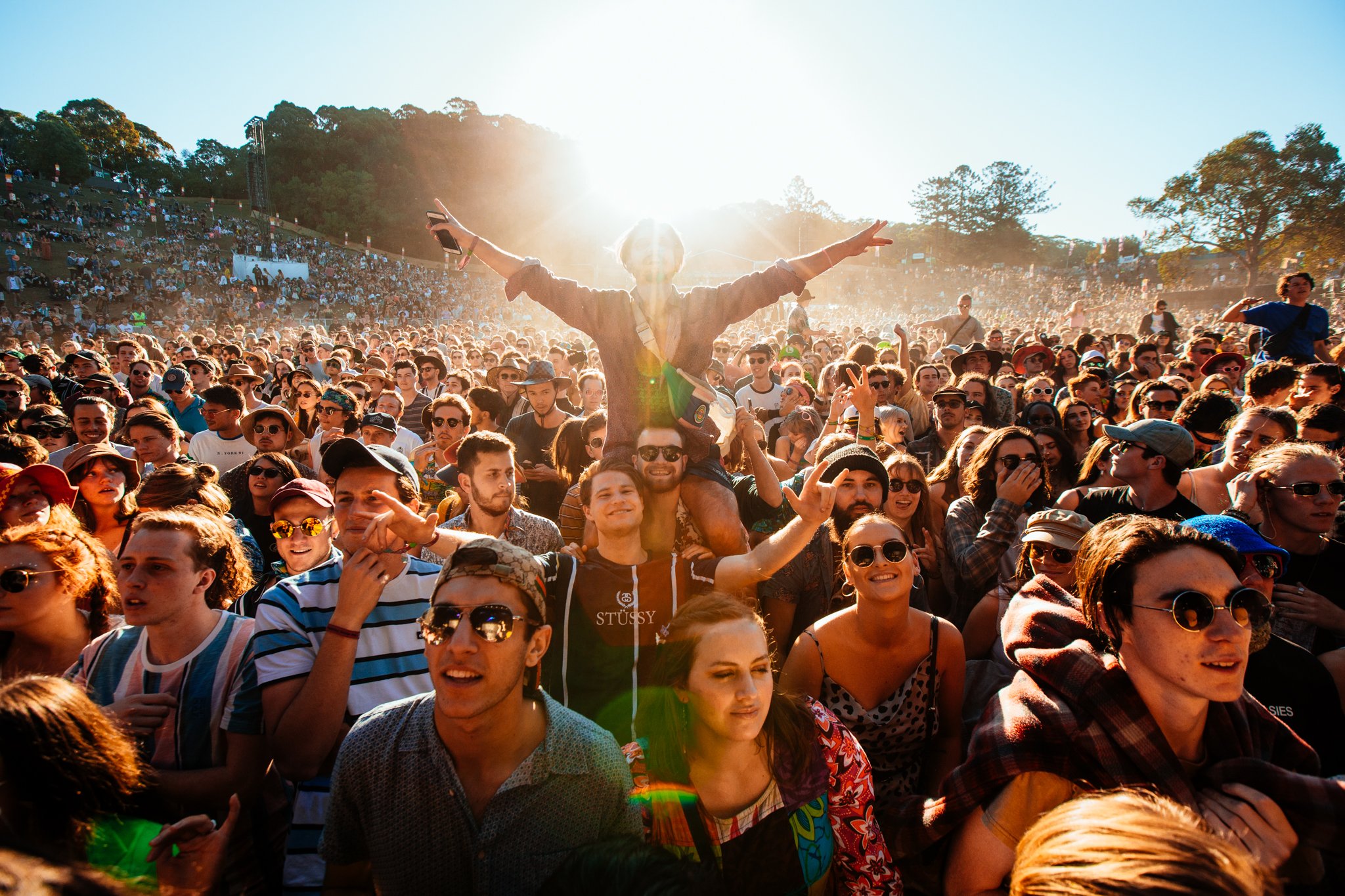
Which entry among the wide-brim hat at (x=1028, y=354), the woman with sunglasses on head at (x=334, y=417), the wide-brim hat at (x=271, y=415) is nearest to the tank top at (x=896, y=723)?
the wide-brim hat at (x=271, y=415)

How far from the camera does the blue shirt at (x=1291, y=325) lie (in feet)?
23.1

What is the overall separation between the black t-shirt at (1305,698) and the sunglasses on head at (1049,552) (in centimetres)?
65

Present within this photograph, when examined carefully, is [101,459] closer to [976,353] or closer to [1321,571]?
[1321,571]

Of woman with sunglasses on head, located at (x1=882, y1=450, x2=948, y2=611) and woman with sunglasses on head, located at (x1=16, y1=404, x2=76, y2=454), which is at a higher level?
woman with sunglasses on head, located at (x1=16, y1=404, x2=76, y2=454)

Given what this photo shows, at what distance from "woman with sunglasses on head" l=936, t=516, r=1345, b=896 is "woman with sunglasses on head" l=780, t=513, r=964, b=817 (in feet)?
2.14

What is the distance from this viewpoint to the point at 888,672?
8.14 ft

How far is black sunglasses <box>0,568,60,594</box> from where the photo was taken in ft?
7.10

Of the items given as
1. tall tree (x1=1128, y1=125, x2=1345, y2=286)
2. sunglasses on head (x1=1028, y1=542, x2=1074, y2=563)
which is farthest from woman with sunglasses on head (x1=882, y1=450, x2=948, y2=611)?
tall tree (x1=1128, y1=125, x2=1345, y2=286)

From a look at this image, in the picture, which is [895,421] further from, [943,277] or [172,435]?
[943,277]

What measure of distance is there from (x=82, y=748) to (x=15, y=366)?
994 centimetres

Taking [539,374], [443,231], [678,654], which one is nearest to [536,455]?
[539,374]

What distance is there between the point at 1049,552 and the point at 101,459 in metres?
4.70

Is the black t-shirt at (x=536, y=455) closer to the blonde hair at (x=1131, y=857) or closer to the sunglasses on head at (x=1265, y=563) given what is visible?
the sunglasses on head at (x=1265, y=563)

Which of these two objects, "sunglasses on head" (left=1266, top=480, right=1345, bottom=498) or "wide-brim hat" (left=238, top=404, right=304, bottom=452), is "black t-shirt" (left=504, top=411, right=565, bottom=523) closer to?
"wide-brim hat" (left=238, top=404, right=304, bottom=452)
